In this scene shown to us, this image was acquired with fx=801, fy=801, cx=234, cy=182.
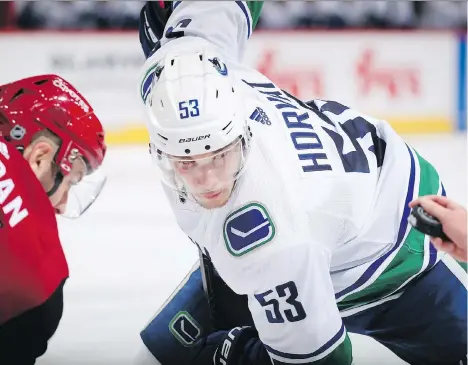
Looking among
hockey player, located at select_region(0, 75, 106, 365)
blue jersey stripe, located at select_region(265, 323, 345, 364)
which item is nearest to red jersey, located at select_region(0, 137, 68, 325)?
hockey player, located at select_region(0, 75, 106, 365)

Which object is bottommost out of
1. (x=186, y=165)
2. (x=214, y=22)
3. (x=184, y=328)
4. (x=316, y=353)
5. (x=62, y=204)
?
(x=184, y=328)

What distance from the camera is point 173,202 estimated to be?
4.91 feet

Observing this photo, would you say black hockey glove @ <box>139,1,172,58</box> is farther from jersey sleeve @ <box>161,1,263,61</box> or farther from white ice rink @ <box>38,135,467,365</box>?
white ice rink @ <box>38,135,467,365</box>

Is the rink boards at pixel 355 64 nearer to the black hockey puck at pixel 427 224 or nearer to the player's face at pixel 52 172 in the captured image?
the player's face at pixel 52 172

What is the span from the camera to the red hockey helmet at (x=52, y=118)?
1.55 m

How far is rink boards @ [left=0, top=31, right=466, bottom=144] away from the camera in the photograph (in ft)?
11.4

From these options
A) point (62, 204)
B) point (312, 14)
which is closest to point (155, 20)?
point (62, 204)

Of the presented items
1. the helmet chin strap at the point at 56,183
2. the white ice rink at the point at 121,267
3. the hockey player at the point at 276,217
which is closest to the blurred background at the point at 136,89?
the white ice rink at the point at 121,267

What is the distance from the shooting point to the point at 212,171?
132 centimetres

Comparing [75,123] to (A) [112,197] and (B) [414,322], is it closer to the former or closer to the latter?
(A) [112,197]

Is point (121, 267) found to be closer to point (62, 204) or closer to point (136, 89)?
point (62, 204)

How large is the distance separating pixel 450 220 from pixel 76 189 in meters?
0.81

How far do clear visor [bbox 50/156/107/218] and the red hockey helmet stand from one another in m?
0.01

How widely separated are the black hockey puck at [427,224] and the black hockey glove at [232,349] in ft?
1.39
